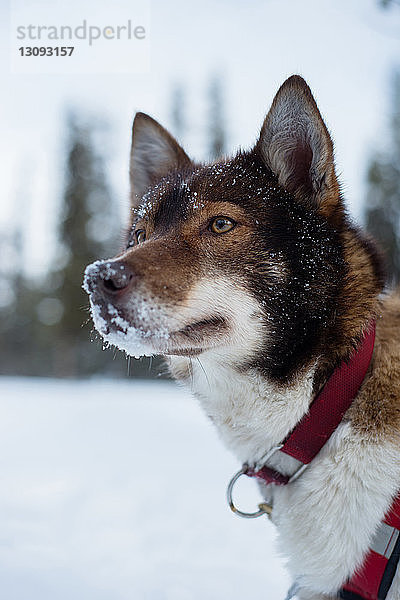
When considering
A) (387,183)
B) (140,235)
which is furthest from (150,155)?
(387,183)

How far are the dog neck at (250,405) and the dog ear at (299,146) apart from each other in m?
0.70

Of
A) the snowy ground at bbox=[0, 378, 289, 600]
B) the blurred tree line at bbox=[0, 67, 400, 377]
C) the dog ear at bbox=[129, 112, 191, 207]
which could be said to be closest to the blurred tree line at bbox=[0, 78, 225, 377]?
the blurred tree line at bbox=[0, 67, 400, 377]

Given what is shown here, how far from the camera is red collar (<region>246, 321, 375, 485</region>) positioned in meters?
1.76

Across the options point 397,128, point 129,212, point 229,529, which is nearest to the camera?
point 129,212

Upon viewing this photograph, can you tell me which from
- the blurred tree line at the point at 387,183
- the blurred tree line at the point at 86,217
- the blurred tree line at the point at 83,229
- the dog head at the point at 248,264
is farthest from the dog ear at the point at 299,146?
the blurred tree line at the point at 83,229

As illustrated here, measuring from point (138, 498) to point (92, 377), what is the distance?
1645cm

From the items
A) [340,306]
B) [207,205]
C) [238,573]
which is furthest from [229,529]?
[207,205]

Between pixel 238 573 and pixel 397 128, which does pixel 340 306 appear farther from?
pixel 397 128

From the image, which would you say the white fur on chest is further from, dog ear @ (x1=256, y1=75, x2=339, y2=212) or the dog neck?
dog ear @ (x1=256, y1=75, x2=339, y2=212)

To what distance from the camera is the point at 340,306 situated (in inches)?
74.2

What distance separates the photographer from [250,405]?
1.89 m

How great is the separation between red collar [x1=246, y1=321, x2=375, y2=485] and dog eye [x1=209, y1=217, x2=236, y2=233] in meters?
0.65

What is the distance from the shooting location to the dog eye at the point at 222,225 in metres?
1.99

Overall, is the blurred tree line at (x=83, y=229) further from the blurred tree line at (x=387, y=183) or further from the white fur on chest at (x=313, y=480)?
the white fur on chest at (x=313, y=480)
